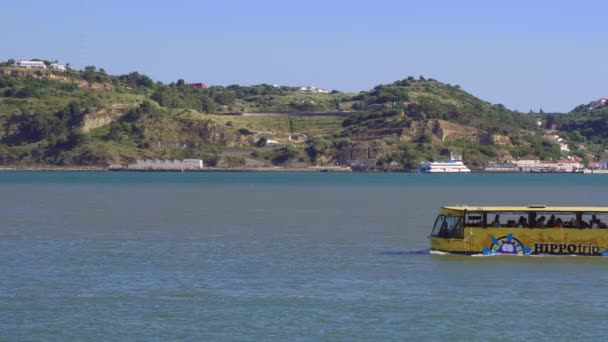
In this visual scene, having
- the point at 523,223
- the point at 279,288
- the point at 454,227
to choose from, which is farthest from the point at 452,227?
the point at 279,288

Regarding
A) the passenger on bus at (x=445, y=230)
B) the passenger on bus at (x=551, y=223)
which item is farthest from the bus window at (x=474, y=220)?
the passenger on bus at (x=551, y=223)

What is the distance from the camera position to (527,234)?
43.3m

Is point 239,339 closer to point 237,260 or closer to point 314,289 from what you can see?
point 314,289

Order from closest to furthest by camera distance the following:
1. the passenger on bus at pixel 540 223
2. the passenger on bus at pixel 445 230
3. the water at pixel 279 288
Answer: the water at pixel 279 288 → the passenger on bus at pixel 540 223 → the passenger on bus at pixel 445 230

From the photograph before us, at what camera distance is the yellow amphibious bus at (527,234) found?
4297 centimetres

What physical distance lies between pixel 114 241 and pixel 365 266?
1542 cm

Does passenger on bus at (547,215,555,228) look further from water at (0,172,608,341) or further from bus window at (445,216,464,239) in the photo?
bus window at (445,216,464,239)

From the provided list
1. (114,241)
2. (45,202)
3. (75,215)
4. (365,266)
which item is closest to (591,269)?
(365,266)

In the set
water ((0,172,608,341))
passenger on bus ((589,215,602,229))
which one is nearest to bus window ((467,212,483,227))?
water ((0,172,608,341))

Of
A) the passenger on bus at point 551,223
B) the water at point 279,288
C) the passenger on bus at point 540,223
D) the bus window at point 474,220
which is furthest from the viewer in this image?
the bus window at point 474,220

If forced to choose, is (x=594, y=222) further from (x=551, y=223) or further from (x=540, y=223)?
(x=540, y=223)

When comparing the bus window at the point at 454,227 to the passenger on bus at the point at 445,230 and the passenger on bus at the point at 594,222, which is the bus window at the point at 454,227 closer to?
the passenger on bus at the point at 445,230

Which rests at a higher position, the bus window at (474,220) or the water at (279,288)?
the bus window at (474,220)

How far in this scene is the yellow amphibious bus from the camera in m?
43.0
